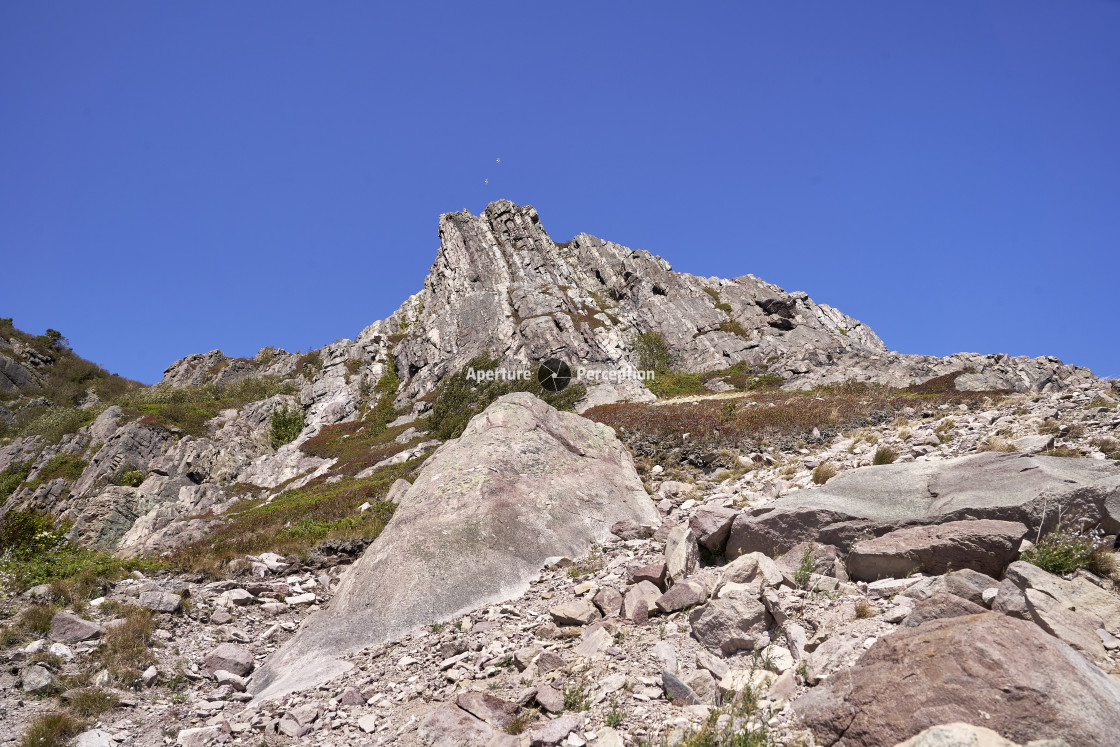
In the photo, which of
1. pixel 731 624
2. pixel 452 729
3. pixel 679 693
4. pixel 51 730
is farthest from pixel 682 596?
pixel 51 730

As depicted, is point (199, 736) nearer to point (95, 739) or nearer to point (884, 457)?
point (95, 739)

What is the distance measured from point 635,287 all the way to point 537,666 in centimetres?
9888

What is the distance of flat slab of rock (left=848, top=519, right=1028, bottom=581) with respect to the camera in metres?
6.68

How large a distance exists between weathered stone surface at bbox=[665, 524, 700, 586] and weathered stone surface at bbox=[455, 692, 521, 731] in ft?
11.2

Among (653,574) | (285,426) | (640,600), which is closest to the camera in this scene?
(640,600)

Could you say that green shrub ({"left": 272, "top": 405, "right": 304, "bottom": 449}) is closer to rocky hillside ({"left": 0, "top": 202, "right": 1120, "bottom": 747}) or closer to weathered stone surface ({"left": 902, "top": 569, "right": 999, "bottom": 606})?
rocky hillside ({"left": 0, "top": 202, "right": 1120, "bottom": 747})

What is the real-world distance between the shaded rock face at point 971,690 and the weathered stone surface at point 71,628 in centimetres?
1177

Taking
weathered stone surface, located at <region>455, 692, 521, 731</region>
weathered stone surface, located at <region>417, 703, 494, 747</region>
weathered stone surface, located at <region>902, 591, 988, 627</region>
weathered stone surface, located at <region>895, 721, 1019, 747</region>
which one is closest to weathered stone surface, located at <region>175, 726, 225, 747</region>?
weathered stone surface, located at <region>417, 703, 494, 747</region>

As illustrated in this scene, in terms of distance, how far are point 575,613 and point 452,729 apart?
2698 millimetres

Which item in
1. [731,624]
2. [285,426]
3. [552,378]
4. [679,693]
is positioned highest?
[552,378]

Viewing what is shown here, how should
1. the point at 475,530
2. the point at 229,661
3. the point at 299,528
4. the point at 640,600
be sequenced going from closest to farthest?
the point at 640,600 → the point at 229,661 → the point at 475,530 → the point at 299,528

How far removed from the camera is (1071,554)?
6184mm

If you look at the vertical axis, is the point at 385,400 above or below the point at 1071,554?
above

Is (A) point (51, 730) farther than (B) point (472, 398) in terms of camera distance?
No
